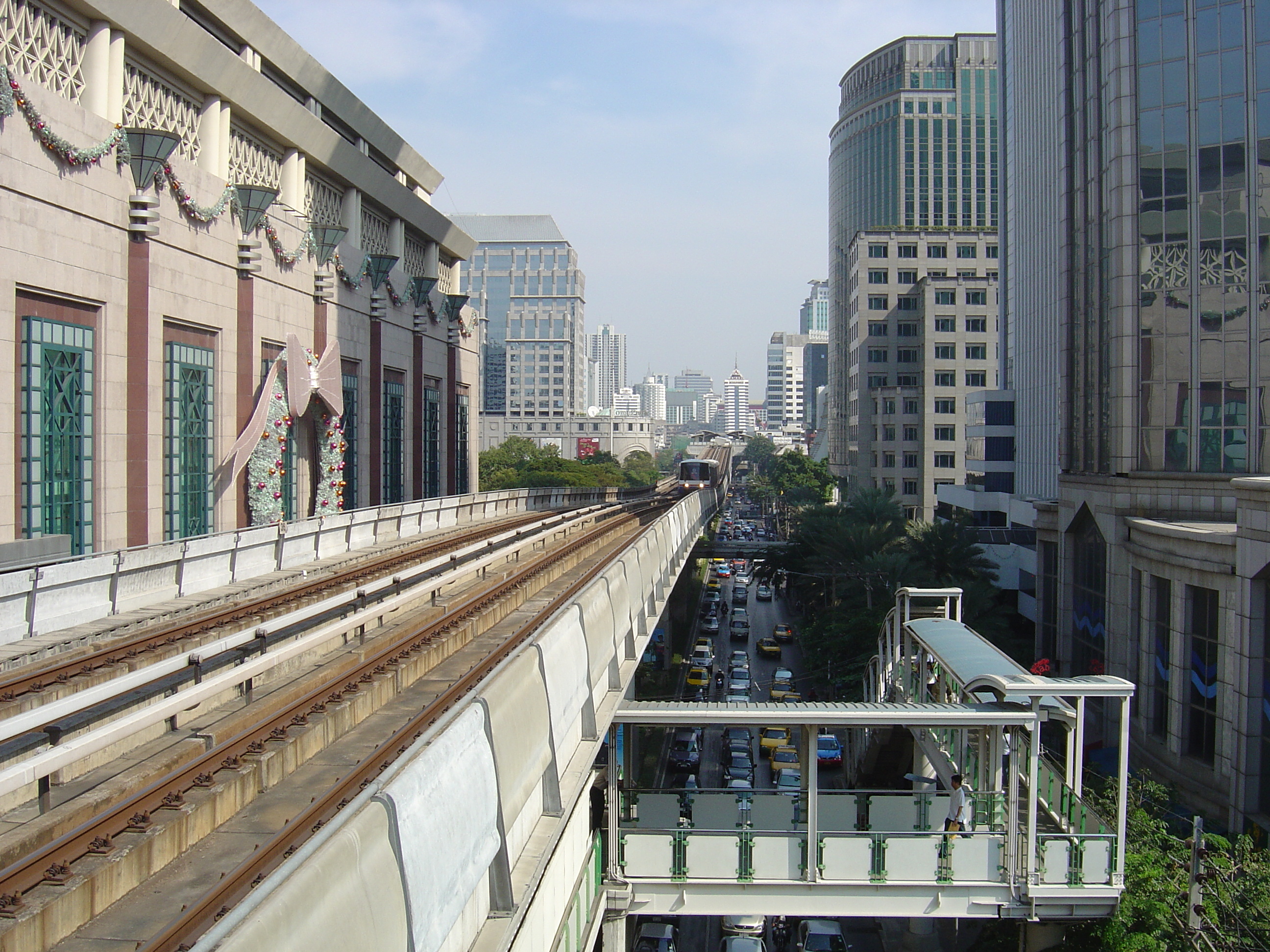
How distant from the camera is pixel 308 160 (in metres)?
37.5

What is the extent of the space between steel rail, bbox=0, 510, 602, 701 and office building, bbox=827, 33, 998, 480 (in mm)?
108594

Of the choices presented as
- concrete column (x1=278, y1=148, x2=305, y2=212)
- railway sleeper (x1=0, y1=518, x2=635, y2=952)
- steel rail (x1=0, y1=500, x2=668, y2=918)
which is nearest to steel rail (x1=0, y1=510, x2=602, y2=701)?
railway sleeper (x1=0, y1=518, x2=635, y2=952)

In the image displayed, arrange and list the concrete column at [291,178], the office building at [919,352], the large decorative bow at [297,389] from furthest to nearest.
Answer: the office building at [919,352]
the concrete column at [291,178]
the large decorative bow at [297,389]

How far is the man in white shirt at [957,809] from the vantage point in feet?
41.2

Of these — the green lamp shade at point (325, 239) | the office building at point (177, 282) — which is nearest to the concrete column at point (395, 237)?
the office building at point (177, 282)

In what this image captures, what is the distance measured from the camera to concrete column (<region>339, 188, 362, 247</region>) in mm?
41656

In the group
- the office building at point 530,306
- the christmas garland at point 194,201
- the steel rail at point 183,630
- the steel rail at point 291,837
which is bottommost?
the steel rail at point 291,837

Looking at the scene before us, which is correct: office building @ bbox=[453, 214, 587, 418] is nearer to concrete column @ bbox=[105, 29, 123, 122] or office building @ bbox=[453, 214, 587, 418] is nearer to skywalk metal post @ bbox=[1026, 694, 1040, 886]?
concrete column @ bbox=[105, 29, 123, 122]

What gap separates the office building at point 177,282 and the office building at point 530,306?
150m

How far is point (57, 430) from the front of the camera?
22250mm

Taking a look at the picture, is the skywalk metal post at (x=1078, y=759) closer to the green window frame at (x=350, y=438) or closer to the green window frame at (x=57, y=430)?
the green window frame at (x=57, y=430)

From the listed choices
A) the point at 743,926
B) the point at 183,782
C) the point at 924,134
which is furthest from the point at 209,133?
the point at 924,134

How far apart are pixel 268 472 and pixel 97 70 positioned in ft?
36.8

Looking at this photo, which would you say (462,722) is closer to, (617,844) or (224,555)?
(617,844)
